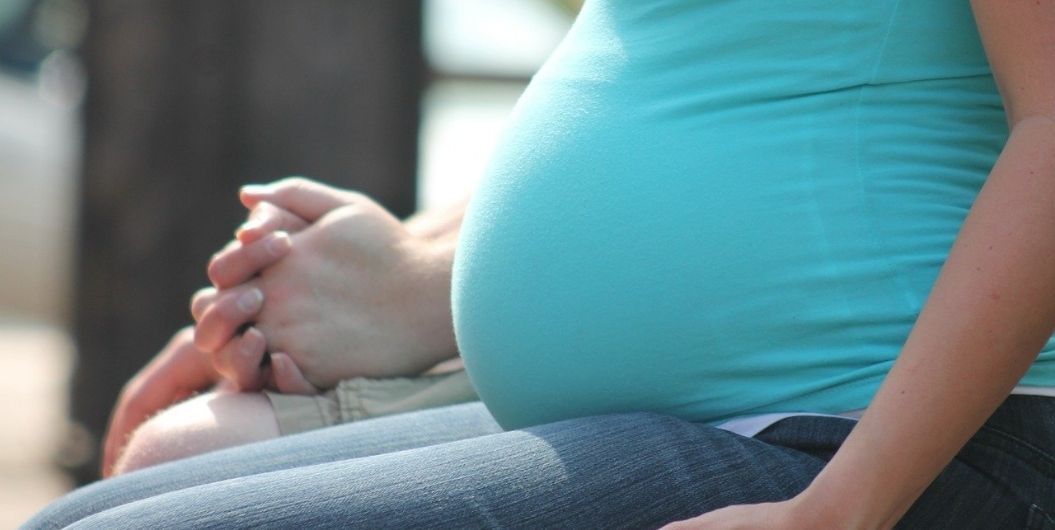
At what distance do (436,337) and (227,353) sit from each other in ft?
0.84

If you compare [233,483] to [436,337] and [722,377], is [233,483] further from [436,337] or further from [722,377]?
[436,337]

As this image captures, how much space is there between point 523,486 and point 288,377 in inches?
27.1

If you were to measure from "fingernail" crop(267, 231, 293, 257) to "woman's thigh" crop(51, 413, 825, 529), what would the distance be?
568 millimetres

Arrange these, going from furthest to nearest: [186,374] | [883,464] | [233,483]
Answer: [186,374] → [233,483] → [883,464]

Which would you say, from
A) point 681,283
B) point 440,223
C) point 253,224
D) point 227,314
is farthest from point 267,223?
point 681,283

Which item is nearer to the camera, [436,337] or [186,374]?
[436,337]

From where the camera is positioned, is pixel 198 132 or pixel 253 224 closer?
pixel 253 224

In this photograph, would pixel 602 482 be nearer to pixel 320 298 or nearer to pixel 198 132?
pixel 320 298

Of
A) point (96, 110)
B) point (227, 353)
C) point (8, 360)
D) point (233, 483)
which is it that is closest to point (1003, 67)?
point (233, 483)

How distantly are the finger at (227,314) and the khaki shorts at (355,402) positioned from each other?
0.36ft

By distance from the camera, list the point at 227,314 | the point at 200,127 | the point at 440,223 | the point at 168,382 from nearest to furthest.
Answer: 1. the point at 227,314
2. the point at 440,223
3. the point at 168,382
4. the point at 200,127

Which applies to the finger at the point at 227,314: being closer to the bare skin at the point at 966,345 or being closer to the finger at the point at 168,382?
the finger at the point at 168,382

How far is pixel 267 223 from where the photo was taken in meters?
1.75

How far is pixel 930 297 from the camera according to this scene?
3.53ft
